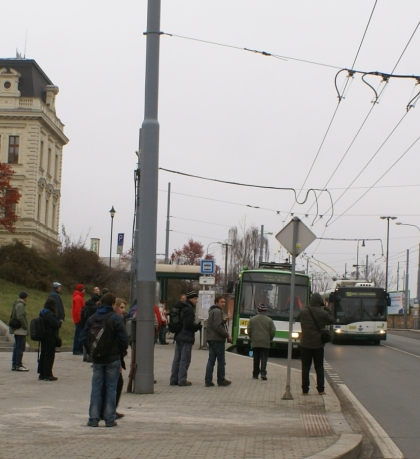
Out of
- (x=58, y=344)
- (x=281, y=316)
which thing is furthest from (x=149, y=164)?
(x=281, y=316)

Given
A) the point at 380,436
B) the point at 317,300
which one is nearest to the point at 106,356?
the point at 380,436

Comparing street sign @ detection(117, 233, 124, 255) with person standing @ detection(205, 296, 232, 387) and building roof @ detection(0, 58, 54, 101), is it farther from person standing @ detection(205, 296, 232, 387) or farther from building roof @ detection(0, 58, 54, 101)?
building roof @ detection(0, 58, 54, 101)

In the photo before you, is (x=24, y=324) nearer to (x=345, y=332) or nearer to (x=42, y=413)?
(x=42, y=413)

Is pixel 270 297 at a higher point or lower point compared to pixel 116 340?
higher

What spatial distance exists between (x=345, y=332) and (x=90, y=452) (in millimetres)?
29853

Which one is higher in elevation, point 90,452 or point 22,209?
point 22,209

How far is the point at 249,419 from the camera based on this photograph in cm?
1105

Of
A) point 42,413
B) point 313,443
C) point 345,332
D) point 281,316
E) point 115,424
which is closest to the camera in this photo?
point 313,443

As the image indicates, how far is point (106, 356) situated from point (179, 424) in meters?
1.28

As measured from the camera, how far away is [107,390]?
33.1 ft

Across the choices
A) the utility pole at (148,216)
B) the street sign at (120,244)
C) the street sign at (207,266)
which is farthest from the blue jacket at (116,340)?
the street sign at (120,244)

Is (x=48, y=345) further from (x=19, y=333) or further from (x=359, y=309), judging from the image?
(x=359, y=309)

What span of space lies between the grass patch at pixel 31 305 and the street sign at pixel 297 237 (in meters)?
12.9

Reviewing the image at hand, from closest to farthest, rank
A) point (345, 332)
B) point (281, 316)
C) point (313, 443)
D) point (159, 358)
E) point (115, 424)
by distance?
point (313, 443), point (115, 424), point (159, 358), point (281, 316), point (345, 332)
